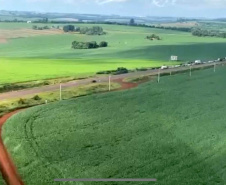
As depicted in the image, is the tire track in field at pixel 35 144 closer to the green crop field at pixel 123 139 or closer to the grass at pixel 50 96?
the green crop field at pixel 123 139

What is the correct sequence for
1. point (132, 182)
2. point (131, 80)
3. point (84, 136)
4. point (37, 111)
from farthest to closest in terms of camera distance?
point (131, 80)
point (37, 111)
point (84, 136)
point (132, 182)

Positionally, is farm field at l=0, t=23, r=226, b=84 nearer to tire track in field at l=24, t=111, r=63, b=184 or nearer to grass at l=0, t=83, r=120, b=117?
grass at l=0, t=83, r=120, b=117

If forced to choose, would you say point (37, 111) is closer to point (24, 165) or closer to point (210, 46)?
point (24, 165)

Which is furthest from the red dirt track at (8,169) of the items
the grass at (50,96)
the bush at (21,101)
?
the bush at (21,101)

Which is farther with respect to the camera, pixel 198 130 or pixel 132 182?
pixel 198 130

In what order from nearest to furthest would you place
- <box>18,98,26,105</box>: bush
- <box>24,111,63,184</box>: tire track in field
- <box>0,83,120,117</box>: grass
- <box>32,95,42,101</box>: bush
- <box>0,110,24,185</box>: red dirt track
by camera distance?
<box>0,110,24,185</box>: red dirt track < <box>24,111,63,184</box>: tire track in field < <box>0,83,120,117</box>: grass < <box>18,98,26,105</box>: bush < <box>32,95,42,101</box>: bush

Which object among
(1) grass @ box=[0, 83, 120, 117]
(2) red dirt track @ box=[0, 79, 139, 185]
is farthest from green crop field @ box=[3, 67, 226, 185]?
(1) grass @ box=[0, 83, 120, 117]

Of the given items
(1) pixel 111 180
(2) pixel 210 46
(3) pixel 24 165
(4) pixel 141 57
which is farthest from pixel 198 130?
(2) pixel 210 46
